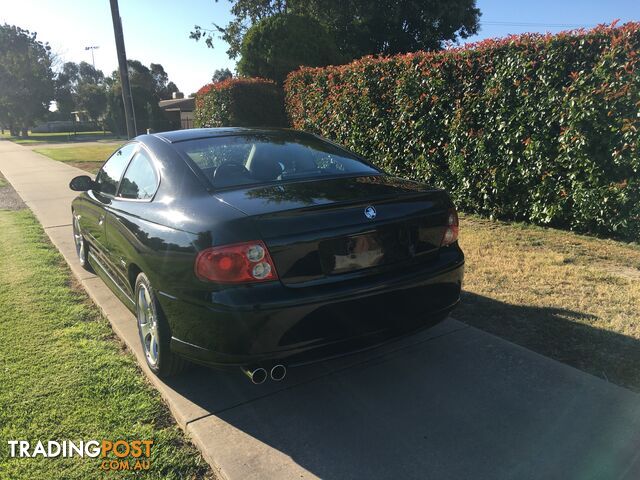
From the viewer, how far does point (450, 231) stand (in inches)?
129

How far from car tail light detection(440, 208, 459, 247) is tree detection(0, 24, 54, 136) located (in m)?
66.7

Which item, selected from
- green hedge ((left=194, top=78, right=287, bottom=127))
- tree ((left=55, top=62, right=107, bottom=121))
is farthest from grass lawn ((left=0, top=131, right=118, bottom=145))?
green hedge ((left=194, top=78, right=287, bottom=127))

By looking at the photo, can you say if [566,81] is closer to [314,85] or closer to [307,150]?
[307,150]

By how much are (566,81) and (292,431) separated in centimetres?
511

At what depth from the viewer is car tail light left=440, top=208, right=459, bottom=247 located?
325 cm

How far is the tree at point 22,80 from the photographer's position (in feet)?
188

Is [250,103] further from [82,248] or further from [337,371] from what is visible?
[337,371]

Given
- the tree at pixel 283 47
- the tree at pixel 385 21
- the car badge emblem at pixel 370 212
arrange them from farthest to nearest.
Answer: the tree at pixel 385 21, the tree at pixel 283 47, the car badge emblem at pixel 370 212

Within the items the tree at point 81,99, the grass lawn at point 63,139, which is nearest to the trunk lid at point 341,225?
the grass lawn at point 63,139

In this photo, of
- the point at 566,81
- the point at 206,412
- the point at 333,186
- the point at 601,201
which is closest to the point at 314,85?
the point at 566,81

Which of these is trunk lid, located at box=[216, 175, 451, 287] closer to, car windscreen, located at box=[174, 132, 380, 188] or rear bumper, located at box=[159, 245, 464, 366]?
rear bumper, located at box=[159, 245, 464, 366]

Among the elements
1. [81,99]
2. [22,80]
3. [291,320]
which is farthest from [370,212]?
[81,99]

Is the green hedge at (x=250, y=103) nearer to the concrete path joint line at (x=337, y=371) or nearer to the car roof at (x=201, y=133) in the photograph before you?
the car roof at (x=201, y=133)

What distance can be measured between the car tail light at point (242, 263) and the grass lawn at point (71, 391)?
940mm
